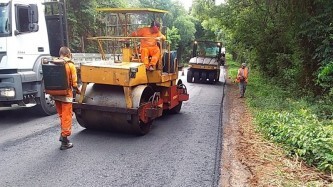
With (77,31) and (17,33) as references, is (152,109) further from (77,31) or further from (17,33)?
(77,31)

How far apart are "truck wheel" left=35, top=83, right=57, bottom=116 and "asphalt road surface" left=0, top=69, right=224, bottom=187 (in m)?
0.34

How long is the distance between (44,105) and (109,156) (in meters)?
3.63

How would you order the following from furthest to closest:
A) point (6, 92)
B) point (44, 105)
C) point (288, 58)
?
point (288, 58) < point (44, 105) < point (6, 92)

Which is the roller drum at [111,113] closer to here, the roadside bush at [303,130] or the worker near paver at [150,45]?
the worker near paver at [150,45]

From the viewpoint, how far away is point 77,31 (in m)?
21.8

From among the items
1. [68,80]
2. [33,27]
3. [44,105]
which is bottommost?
[44,105]

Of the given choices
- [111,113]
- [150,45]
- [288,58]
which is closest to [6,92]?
[111,113]

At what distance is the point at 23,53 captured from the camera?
800cm

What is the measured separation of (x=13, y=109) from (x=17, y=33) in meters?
2.59

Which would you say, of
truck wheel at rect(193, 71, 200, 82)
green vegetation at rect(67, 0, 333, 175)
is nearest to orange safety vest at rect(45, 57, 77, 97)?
green vegetation at rect(67, 0, 333, 175)

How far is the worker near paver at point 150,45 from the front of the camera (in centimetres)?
764

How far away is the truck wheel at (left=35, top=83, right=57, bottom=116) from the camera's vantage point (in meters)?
8.56

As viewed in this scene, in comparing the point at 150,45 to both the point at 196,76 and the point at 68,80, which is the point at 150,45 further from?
→ the point at 196,76

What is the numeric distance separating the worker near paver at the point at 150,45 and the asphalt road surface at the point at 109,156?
4.57 ft
